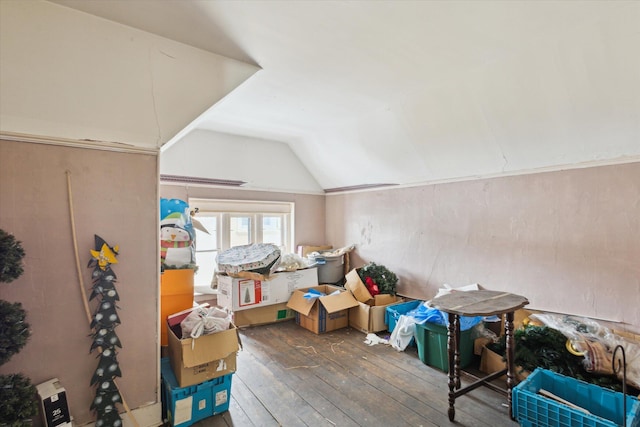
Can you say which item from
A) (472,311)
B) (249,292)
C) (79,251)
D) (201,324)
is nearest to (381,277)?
(249,292)

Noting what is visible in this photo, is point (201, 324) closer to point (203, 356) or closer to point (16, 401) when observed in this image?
point (203, 356)

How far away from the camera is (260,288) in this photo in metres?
3.82

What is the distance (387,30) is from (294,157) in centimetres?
314

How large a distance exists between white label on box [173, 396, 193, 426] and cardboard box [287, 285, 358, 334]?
1.78 metres

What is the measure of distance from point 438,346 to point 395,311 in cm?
78

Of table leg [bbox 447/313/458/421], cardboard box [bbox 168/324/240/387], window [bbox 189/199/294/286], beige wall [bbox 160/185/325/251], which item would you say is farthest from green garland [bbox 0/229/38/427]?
beige wall [bbox 160/185/325/251]

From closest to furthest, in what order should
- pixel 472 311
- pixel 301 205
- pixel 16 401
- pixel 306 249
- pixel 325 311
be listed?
1. pixel 16 401
2. pixel 472 311
3. pixel 325 311
4. pixel 306 249
5. pixel 301 205

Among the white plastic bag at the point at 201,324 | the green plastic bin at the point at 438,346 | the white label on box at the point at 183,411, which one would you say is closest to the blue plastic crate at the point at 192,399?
the white label on box at the point at 183,411

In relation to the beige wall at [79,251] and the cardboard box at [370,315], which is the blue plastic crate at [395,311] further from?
the beige wall at [79,251]

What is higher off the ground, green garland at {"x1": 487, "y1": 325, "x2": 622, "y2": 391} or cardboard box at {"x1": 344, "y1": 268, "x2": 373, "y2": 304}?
cardboard box at {"x1": 344, "y1": 268, "x2": 373, "y2": 304}

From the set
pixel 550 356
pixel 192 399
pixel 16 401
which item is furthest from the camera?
pixel 550 356

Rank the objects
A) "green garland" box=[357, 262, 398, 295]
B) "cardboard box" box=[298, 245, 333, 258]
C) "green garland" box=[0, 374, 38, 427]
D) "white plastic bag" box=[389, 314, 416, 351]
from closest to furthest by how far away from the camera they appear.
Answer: "green garland" box=[0, 374, 38, 427]
"white plastic bag" box=[389, 314, 416, 351]
"green garland" box=[357, 262, 398, 295]
"cardboard box" box=[298, 245, 333, 258]

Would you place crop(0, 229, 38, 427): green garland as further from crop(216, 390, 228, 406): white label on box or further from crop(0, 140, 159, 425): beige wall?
crop(216, 390, 228, 406): white label on box

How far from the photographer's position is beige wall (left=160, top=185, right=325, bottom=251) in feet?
14.0
